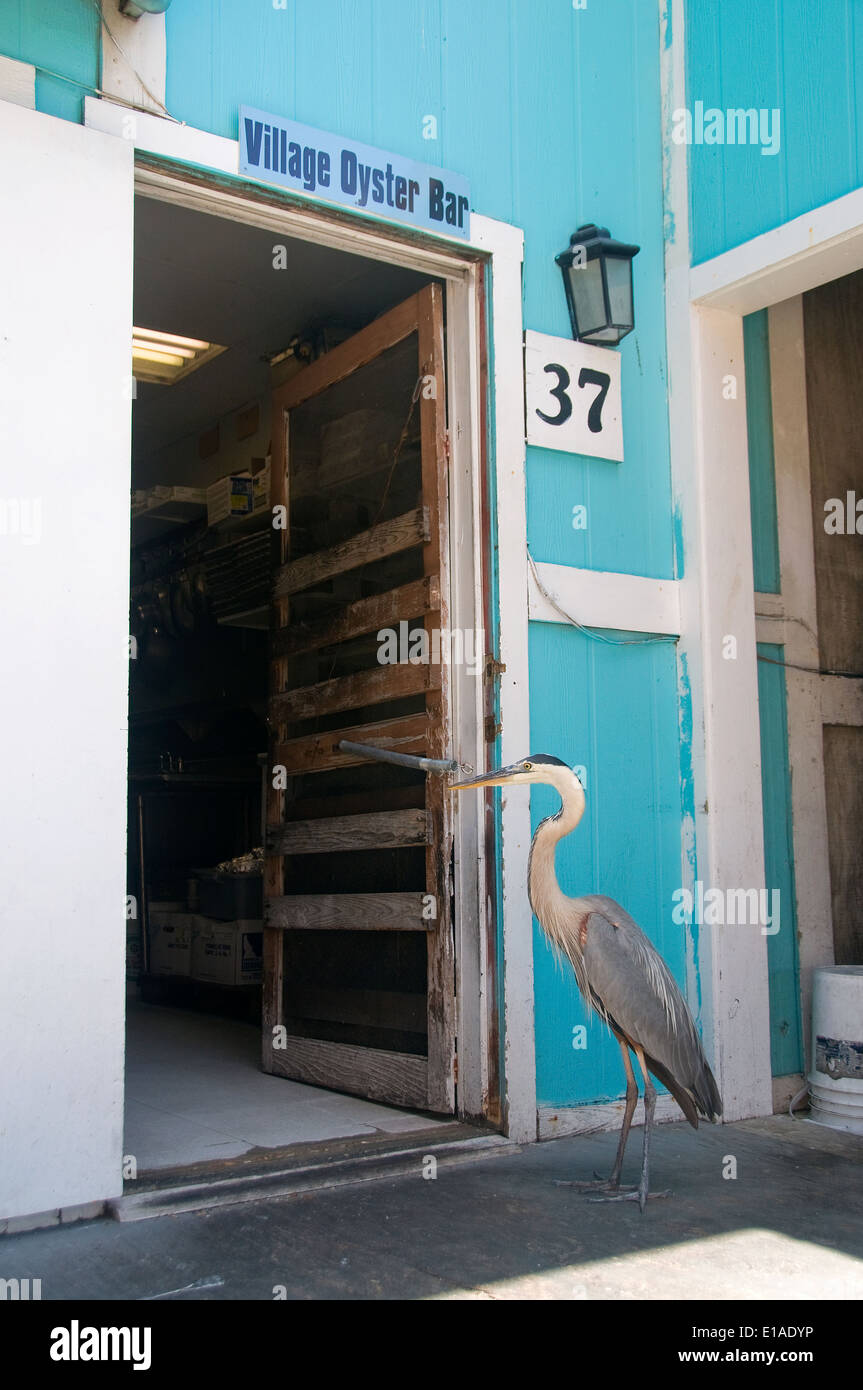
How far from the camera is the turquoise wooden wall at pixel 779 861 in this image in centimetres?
458

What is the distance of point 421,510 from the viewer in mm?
4230

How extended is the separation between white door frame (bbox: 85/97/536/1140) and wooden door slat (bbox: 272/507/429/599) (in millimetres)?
148

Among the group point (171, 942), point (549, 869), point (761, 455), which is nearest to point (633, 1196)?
point (549, 869)

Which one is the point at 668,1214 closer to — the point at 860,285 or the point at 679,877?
the point at 679,877

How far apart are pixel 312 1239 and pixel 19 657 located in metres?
1.58

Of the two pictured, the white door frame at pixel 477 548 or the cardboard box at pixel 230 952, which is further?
the cardboard box at pixel 230 952

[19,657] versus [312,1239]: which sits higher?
[19,657]

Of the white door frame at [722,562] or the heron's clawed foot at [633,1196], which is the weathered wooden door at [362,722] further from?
the white door frame at [722,562]

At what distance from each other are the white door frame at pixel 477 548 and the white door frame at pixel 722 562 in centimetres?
76

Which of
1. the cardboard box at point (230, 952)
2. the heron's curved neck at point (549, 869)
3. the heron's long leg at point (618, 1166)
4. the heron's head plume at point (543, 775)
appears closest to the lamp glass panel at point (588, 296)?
the heron's head plume at point (543, 775)

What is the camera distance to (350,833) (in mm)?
4488

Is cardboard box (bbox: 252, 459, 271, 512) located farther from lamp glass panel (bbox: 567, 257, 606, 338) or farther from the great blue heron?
the great blue heron

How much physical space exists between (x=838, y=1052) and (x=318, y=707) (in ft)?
7.61
